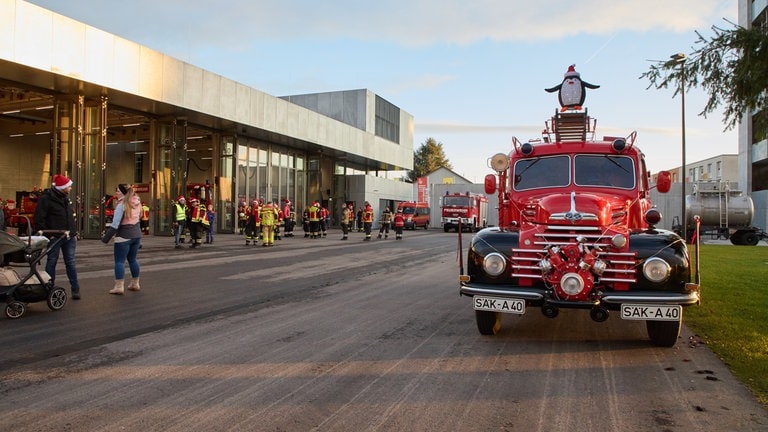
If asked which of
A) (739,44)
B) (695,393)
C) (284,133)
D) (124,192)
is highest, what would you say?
(284,133)

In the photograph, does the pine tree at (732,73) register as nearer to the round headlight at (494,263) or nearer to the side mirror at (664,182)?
the side mirror at (664,182)

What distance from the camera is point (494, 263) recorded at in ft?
19.6

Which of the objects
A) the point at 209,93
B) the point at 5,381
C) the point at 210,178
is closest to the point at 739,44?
the point at 5,381

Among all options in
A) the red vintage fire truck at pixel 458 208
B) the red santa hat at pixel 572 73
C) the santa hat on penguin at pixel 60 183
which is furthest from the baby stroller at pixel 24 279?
the red vintage fire truck at pixel 458 208

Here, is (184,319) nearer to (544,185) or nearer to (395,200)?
(544,185)

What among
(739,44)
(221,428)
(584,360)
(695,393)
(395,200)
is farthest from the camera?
(395,200)

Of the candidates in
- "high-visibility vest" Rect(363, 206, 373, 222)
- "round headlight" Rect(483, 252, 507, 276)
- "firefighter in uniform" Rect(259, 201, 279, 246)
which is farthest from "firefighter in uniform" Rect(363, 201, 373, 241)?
"round headlight" Rect(483, 252, 507, 276)

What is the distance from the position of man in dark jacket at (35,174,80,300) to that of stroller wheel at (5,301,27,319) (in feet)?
2.60

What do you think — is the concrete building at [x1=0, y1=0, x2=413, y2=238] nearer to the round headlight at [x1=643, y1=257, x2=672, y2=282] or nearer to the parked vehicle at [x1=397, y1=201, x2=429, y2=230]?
the parked vehicle at [x1=397, y1=201, x2=429, y2=230]

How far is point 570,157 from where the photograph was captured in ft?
25.3

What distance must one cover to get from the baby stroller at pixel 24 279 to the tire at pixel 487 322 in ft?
18.7

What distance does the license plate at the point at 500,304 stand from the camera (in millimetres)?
5598

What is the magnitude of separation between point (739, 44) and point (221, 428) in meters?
7.63

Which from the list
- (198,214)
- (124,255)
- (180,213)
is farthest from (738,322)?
(180,213)
